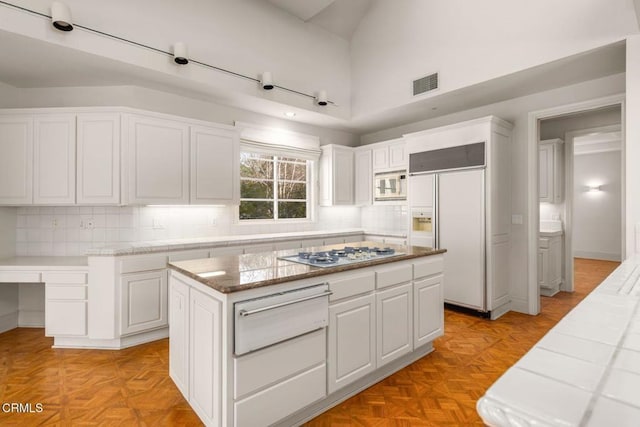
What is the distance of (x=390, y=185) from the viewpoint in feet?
16.8

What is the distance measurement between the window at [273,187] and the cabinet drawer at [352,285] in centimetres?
279

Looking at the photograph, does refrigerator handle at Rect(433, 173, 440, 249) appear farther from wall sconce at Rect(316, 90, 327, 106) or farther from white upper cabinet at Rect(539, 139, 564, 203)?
white upper cabinet at Rect(539, 139, 564, 203)

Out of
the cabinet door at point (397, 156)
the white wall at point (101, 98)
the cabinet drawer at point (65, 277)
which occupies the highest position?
the white wall at point (101, 98)

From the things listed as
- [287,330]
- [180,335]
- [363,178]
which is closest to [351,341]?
[287,330]

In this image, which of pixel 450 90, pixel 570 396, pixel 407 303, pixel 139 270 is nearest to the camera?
pixel 570 396

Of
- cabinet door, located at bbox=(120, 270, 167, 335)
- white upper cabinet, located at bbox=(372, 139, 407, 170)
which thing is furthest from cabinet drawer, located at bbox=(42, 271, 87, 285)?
white upper cabinet, located at bbox=(372, 139, 407, 170)

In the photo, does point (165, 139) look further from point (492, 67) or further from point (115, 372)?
point (492, 67)

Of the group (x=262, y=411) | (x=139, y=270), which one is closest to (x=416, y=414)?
(x=262, y=411)

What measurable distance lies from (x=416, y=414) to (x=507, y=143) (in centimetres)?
347

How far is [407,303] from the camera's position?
2.59 m

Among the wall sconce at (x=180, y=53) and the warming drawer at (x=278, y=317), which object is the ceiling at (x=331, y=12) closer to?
the wall sconce at (x=180, y=53)

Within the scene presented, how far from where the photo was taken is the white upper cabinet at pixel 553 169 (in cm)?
488

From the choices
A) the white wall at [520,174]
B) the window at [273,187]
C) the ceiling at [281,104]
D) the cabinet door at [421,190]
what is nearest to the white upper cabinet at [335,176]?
the window at [273,187]

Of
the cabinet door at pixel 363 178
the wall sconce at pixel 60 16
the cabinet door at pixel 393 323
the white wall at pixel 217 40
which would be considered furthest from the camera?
the cabinet door at pixel 363 178
